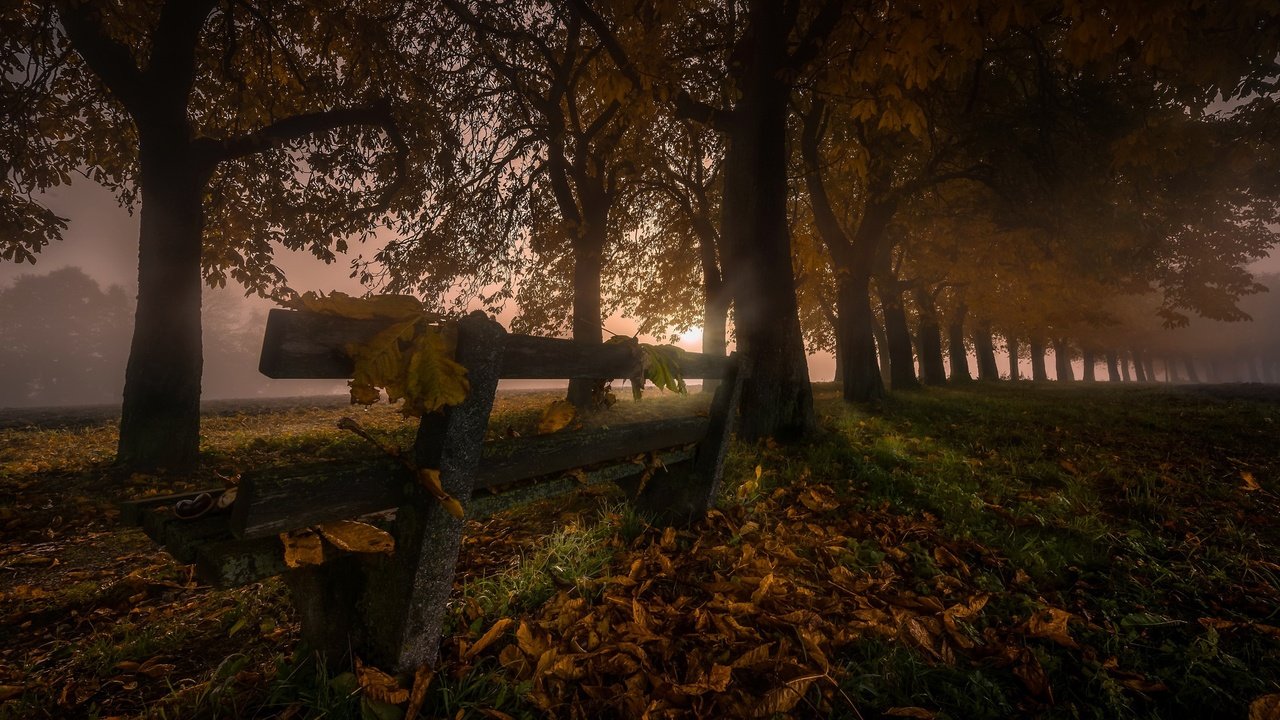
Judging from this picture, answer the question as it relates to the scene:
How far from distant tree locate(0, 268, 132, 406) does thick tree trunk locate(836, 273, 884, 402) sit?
66.4 m

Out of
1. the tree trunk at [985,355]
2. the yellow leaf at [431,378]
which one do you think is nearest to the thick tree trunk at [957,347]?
the tree trunk at [985,355]

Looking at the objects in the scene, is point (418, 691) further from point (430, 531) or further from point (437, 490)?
point (437, 490)

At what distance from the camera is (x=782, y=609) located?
2146mm

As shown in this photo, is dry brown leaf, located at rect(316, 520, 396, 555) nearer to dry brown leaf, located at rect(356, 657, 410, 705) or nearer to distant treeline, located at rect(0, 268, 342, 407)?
dry brown leaf, located at rect(356, 657, 410, 705)

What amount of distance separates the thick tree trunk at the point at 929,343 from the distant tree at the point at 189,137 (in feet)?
49.8

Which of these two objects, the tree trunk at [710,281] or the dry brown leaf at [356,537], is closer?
the dry brown leaf at [356,537]

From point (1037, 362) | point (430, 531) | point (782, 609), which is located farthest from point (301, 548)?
point (1037, 362)

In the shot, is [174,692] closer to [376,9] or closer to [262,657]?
[262,657]

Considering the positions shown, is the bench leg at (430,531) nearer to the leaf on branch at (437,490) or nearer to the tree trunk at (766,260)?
the leaf on branch at (437,490)

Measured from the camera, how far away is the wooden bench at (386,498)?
1273 millimetres

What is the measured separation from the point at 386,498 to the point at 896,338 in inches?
563

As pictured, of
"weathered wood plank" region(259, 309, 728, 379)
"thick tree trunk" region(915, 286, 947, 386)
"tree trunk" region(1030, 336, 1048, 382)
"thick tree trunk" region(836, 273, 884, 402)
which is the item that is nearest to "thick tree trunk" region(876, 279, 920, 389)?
"thick tree trunk" region(915, 286, 947, 386)

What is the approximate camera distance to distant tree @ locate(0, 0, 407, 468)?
5277 millimetres

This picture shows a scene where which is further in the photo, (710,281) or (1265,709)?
(710,281)
